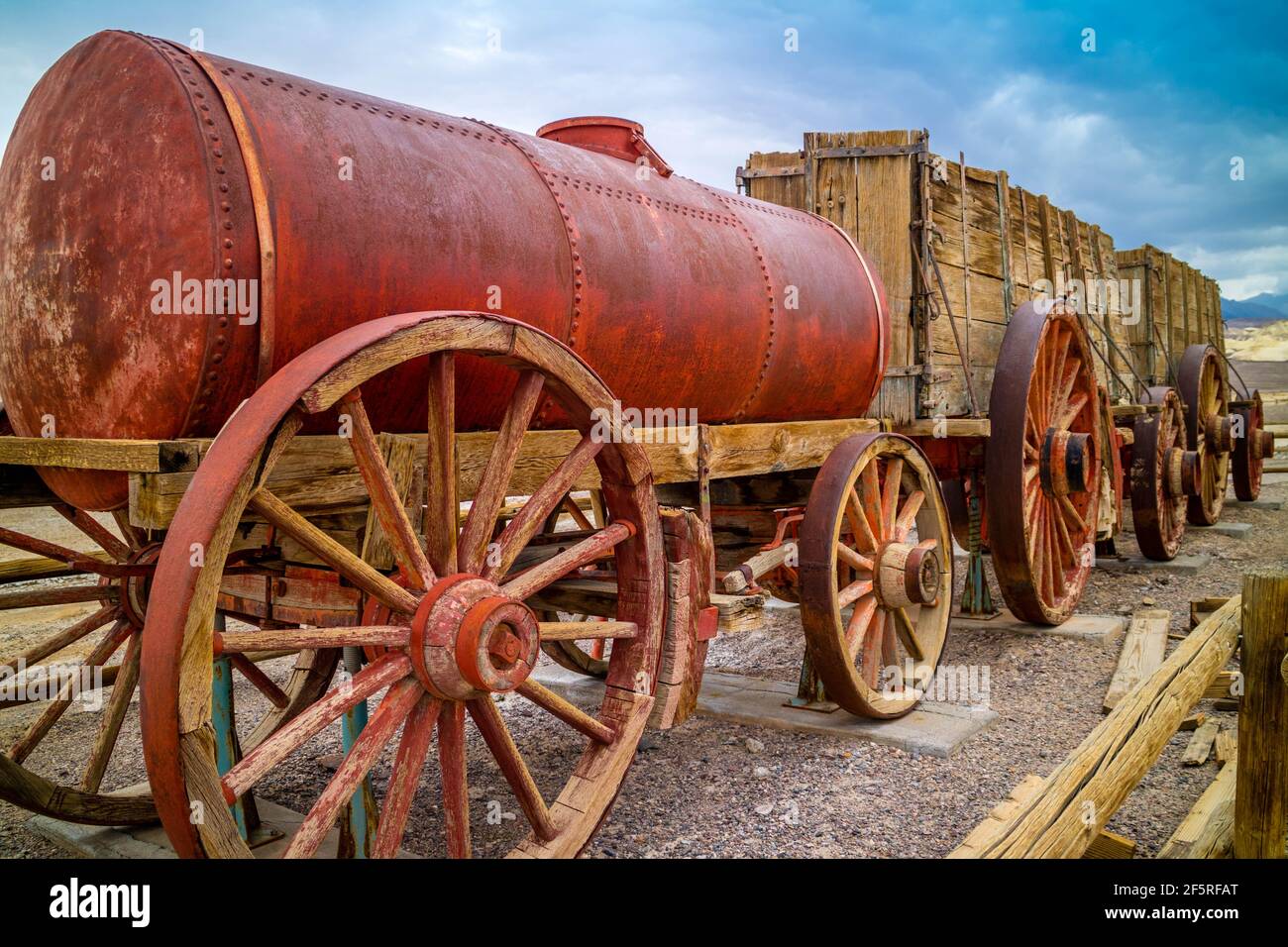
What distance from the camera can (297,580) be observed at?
306 cm

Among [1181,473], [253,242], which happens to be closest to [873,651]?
[253,242]

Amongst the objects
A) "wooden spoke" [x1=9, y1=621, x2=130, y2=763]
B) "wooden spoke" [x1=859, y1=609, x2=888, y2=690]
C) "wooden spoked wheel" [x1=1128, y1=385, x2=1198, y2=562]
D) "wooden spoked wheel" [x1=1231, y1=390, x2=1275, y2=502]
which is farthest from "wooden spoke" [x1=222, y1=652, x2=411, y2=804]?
"wooden spoked wheel" [x1=1231, y1=390, x2=1275, y2=502]

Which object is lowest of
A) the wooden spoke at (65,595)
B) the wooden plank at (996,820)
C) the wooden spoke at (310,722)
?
the wooden plank at (996,820)

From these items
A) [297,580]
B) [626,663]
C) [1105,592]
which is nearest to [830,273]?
[626,663]

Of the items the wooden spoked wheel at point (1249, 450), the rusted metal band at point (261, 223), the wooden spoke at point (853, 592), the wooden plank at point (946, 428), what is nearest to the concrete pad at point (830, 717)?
the wooden spoke at point (853, 592)

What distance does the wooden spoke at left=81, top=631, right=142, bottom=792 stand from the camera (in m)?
3.70

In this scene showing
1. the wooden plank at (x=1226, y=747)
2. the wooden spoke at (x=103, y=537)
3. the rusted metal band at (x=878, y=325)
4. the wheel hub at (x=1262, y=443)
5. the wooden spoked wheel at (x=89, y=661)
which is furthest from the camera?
the wheel hub at (x=1262, y=443)

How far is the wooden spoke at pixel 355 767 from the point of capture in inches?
88.4

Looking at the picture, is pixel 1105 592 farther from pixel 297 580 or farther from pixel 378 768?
pixel 297 580

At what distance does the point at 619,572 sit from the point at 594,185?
144 cm

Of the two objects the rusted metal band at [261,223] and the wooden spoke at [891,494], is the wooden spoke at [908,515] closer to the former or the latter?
the wooden spoke at [891,494]

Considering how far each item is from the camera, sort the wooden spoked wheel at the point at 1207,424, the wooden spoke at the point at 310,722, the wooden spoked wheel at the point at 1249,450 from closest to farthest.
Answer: the wooden spoke at the point at 310,722, the wooden spoked wheel at the point at 1207,424, the wooden spoked wheel at the point at 1249,450

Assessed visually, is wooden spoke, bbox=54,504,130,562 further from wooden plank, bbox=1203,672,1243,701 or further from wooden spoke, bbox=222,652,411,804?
wooden plank, bbox=1203,672,1243,701

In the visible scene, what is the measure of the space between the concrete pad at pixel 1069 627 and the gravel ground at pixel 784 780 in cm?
24
